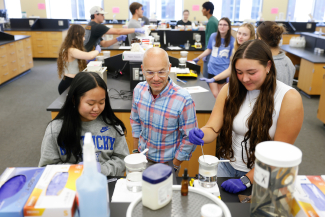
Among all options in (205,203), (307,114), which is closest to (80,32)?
(205,203)

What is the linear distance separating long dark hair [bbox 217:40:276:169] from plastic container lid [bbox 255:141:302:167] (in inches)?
25.1

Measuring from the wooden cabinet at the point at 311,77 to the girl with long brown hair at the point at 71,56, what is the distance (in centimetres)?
355

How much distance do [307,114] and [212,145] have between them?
245 cm

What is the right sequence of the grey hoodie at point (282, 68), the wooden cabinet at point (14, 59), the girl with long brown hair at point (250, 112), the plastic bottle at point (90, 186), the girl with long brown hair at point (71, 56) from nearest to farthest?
the plastic bottle at point (90, 186)
the girl with long brown hair at point (250, 112)
the grey hoodie at point (282, 68)
the girl with long brown hair at point (71, 56)
the wooden cabinet at point (14, 59)

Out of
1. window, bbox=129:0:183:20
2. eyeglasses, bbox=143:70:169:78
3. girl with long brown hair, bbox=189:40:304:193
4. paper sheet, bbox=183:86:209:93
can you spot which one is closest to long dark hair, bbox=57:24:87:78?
paper sheet, bbox=183:86:209:93

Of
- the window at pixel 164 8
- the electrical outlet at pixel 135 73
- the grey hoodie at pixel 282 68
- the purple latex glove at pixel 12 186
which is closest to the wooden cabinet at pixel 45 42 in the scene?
the window at pixel 164 8

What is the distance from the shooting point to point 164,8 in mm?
9711

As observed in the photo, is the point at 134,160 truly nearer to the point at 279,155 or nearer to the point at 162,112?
the point at 279,155

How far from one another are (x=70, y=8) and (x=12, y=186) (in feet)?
32.5

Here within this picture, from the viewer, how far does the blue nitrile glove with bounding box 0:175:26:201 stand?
74 centimetres

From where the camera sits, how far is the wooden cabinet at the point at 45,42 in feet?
24.5

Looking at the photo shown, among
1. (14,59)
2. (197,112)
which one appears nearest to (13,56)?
(14,59)

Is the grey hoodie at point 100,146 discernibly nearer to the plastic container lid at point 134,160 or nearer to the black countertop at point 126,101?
the plastic container lid at point 134,160

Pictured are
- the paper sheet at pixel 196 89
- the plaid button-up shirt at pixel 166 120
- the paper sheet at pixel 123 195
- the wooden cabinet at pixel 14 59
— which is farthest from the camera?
the wooden cabinet at pixel 14 59
